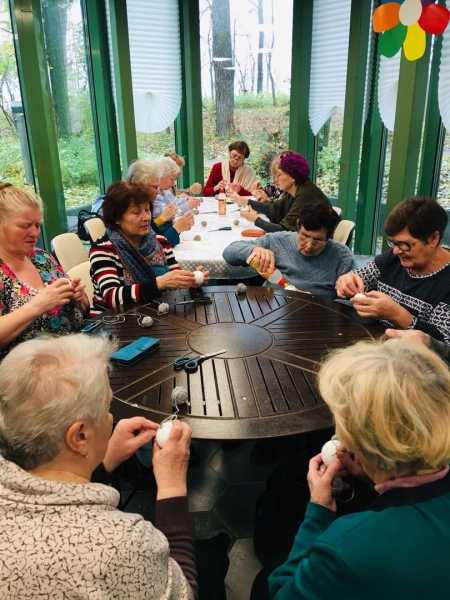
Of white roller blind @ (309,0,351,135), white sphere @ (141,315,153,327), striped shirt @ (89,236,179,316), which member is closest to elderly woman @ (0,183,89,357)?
striped shirt @ (89,236,179,316)

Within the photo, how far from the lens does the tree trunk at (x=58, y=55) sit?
438cm

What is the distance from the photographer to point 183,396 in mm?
1561

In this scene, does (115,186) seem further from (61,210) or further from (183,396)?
(61,210)

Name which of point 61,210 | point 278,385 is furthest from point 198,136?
point 278,385

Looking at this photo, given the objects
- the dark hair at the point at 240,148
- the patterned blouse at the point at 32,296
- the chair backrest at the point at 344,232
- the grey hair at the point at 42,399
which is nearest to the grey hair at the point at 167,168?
the dark hair at the point at 240,148

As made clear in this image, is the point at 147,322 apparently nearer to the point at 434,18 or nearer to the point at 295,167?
the point at 295,167

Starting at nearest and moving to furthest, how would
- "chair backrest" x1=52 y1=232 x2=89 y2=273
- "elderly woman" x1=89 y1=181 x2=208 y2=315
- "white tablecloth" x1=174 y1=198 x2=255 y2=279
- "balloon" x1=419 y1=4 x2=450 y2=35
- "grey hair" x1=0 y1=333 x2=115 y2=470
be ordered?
"grey hair" x1=0 y1=333 x2=115 y2=470, "elderly woman" x1=89 y1=181 x2=208 y2=315, "chair backrest" x1=52 y1=232 x2=89 y2=273, "white tablecloth" x1=174 y1=198 x2=255 y2=279, "balloon" x1=419 y1=4 x2=450 y2=35

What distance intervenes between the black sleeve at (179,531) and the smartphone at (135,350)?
71cm

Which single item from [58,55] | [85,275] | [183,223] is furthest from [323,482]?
[58,55]

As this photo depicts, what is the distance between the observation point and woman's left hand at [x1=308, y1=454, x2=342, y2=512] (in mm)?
1145

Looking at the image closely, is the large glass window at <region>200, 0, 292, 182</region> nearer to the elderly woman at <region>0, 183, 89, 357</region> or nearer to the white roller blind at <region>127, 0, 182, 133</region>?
the white roller blind at <region>127, 0, 182, 133</region>

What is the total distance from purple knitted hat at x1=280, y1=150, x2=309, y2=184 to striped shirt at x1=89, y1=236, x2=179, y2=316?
1976mm

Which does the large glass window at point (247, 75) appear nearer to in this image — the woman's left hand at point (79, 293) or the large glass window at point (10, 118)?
the large glass window at point (10, 118)

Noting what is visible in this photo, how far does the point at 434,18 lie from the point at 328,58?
2537 millimetres
